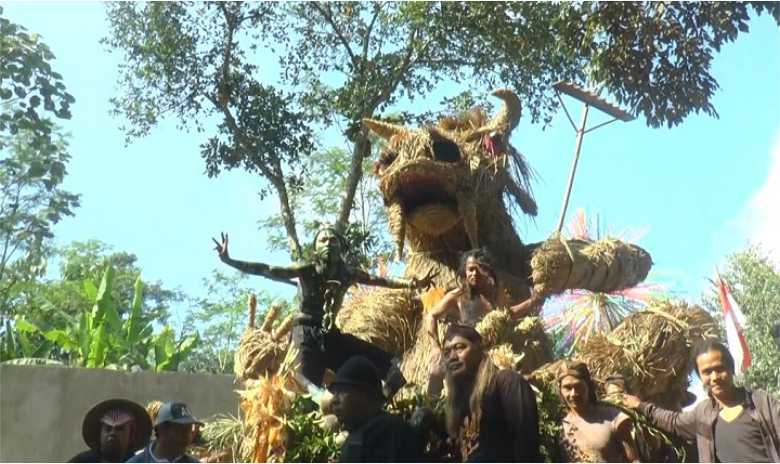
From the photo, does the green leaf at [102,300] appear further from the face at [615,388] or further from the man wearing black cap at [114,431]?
the face at [615,388]

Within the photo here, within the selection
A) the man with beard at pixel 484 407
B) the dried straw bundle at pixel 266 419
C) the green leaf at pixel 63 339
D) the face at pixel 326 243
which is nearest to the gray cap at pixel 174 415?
the dried straw bundle at pixel 266 419

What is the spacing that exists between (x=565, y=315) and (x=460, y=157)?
1.22 meters

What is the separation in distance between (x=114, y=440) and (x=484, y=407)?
172cm

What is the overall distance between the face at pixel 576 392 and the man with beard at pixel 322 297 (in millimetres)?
1237

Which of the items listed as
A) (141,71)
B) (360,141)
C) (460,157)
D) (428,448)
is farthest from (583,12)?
(141,71)

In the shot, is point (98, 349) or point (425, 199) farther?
point (98, 349)

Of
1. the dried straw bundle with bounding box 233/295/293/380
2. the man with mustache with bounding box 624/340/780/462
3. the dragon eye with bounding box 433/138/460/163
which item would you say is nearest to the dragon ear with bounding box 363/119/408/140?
the dragon eye with bounding box 433/138/460/163

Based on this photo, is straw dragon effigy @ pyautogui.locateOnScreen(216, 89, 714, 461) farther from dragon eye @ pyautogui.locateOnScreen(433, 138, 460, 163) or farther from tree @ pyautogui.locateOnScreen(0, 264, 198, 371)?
tree @ pyautogui.locateOnScreen(0, 264, 198, 371)

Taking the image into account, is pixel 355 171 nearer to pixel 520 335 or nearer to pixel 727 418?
pixel 520 335

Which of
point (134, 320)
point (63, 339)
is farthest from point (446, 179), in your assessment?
point (134, 320)

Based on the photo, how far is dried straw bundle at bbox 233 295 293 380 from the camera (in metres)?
4.92

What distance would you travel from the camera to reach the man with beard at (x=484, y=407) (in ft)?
10.8

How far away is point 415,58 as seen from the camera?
947cm

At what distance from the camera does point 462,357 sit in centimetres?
354
